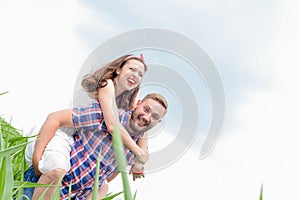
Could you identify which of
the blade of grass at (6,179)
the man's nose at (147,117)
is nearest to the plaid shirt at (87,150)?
the man's nose at (147,117)

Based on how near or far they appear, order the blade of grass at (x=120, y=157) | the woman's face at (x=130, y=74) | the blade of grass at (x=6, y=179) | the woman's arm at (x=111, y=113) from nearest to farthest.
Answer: the blade of grass at (x=120, y=157)
the blade of grass at (x=6, y=179)
the woman's arm at (x=111, y=113)
the woman's face at (x=130, y=74)

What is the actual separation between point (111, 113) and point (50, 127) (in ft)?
0.81

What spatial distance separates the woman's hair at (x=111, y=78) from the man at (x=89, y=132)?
89mm

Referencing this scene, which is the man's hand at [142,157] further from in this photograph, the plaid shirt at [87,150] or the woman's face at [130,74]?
the woman's face at [130,74]

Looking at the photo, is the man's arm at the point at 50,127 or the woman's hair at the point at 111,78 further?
the woman's hair at the point at 111,78

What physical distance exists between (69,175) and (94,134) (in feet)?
0.59

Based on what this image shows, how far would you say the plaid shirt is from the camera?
64.9 inches

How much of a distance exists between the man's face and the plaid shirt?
0.05 meters

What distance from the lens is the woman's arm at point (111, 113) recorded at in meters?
1.58

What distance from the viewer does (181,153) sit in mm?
1257

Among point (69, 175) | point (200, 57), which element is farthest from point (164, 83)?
point (69, 175)

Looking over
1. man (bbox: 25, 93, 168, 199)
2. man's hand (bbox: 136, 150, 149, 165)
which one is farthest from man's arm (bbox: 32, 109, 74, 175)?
man's hand (bbox: 136, 150, 149, 165)

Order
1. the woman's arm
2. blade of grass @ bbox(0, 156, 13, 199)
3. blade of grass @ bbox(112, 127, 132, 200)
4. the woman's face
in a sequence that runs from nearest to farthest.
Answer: blade of grass @ bbox(112, 127, 132, 200)
blade of grass @ bbox(0, 156, 13, 199)
the woman's arm
the woman's face

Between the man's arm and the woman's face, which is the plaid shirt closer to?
the man's arm
